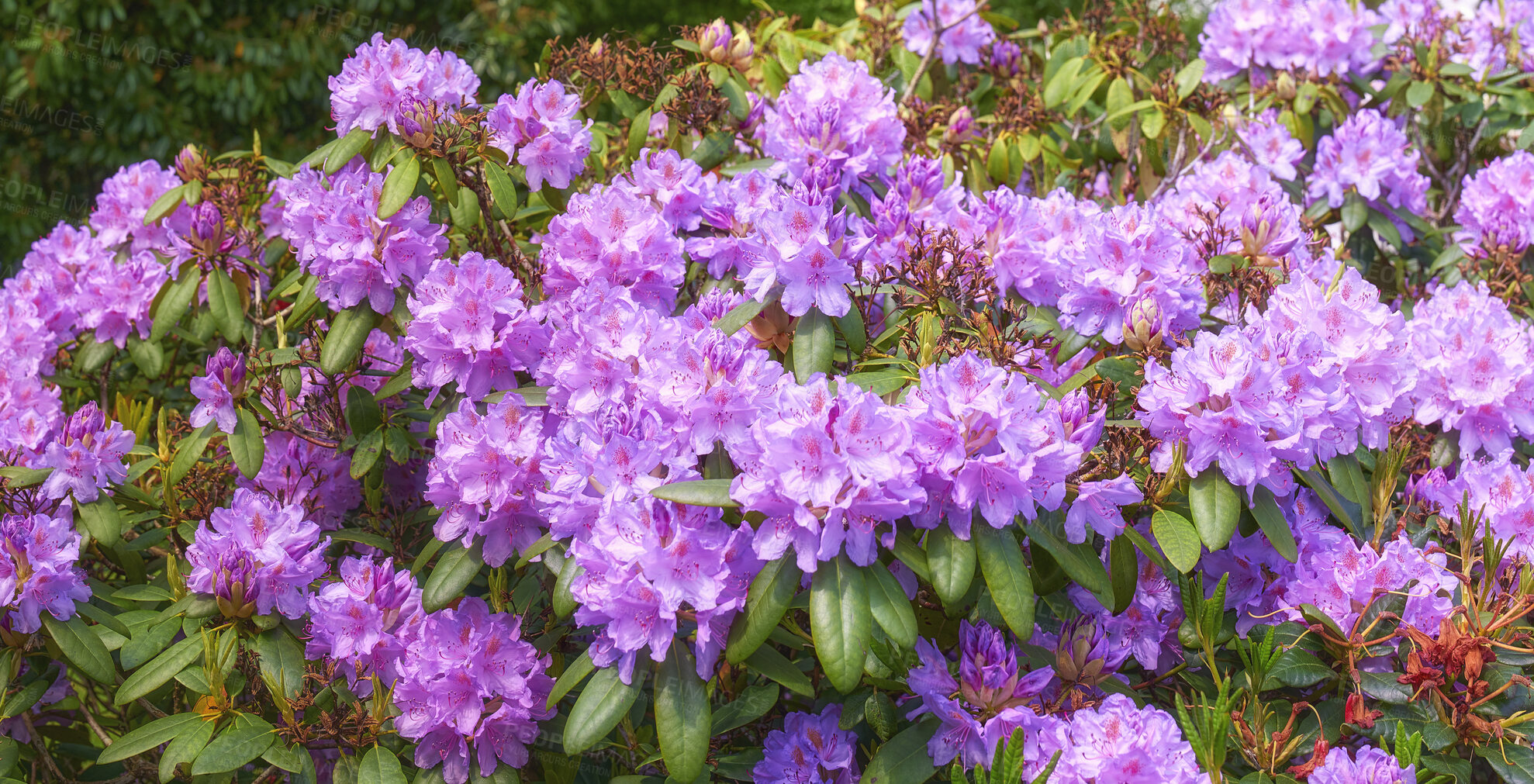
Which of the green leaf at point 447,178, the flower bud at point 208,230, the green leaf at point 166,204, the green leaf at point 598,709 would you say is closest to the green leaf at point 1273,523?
the green leaf at point 598,709

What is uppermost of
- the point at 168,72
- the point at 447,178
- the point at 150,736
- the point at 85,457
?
the point at 447,178

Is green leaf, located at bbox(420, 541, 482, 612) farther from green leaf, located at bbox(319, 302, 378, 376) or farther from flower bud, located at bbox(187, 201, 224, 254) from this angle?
flower bud, located at bbox(187, 201, 224, 254)

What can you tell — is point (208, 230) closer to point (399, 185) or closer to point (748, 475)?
point (399, 185)

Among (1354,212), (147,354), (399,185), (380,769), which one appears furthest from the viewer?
(1354,212)

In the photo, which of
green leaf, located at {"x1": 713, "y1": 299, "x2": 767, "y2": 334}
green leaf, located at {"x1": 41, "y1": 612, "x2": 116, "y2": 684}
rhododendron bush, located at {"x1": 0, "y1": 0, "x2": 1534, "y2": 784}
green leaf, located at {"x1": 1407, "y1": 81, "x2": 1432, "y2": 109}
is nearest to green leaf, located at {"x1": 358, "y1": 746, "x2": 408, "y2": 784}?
rhododendron bush, located at {"x1": 0, "y1": 0, "x2": 1534, "y2": 784}

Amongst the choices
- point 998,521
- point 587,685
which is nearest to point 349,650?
point 587,685

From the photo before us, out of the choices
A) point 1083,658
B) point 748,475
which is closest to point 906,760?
point 1083,658
